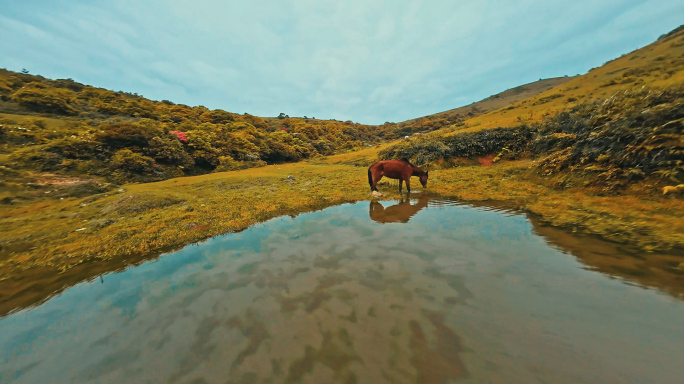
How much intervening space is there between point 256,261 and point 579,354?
7.26 metres

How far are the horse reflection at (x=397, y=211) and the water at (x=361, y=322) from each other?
306 centimetres

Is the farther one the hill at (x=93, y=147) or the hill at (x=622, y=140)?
the hill at (x=93, y=147)

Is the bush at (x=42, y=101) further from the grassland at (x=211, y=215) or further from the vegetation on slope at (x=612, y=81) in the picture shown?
the vegetation on slope at (x=612, y=81)

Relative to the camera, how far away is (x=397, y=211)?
469 inches

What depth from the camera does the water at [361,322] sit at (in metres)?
3.32

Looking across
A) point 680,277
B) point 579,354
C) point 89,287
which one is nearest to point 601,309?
point 579,354

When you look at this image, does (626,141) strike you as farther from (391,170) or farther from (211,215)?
(211,215)

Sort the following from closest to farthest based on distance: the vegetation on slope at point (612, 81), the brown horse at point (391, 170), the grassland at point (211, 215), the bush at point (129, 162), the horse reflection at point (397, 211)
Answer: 1. the grassland at point (211, 215)
2. the horse reflection at point (397, 211)
3. the brown horse at point (391, 170)
4. the vegetation on slope at point (612, 81)
5. the bush at point (129, 162)

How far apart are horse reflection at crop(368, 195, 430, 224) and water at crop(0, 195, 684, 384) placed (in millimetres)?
3056

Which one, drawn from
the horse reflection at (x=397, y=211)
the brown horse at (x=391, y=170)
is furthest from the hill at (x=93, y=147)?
the horse reflection at (x=397, y=211)

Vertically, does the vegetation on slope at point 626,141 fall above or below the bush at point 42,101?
below

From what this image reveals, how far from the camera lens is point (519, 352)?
3381mm

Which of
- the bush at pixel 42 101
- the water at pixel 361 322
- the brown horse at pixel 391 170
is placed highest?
the bush at pixel 42 101

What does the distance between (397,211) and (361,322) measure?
8054 mm
